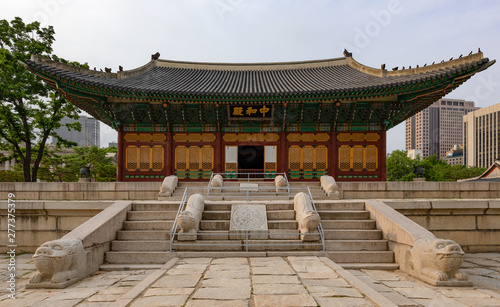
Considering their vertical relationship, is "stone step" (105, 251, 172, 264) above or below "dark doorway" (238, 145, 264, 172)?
below

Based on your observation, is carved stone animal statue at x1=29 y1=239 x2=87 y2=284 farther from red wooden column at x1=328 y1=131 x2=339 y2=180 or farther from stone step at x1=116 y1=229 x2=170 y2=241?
red wooden column at x1=328 y1=131 x2=339 y2=180

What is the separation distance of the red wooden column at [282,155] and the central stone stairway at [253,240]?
742 centimetres

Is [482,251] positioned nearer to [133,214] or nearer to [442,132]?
[133,214]

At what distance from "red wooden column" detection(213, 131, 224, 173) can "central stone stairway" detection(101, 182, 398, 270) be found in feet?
24.4

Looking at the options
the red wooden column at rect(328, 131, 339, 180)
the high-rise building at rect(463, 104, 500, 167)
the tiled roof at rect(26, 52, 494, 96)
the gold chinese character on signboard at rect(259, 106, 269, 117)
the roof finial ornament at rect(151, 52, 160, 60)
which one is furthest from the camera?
the high-rise building at rect(463, 104, 500, 167)

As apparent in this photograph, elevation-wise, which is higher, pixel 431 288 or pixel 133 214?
pixel 133 214

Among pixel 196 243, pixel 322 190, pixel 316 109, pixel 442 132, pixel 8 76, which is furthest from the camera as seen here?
pixel 442 132

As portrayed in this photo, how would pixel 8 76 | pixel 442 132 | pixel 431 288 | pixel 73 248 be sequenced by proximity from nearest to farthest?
pixel 431 288 < pixel 73 248 < pixel 8 76 < pixel 442 132

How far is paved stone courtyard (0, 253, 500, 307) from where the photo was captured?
4.66 m

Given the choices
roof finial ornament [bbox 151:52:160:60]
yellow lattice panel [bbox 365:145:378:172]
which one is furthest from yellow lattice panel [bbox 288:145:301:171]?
roof finial ornament [bbox 151:52:160:60]

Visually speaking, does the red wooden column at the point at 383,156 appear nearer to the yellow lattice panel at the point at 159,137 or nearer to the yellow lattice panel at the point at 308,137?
the yellow lattice panel at the point at 308,137

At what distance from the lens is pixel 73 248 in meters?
6.34

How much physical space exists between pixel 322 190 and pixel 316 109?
15.5 ft

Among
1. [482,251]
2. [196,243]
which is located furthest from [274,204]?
[482,251]
